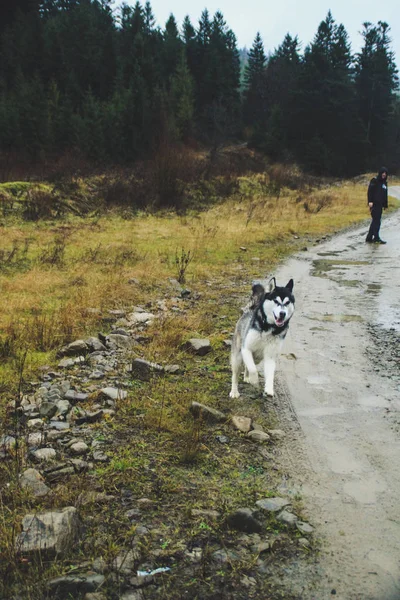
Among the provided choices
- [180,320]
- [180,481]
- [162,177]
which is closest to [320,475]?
[180,481]

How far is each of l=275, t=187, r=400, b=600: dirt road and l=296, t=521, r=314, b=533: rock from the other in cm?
6

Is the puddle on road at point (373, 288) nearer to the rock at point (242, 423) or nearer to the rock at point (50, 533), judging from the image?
the rock at point (242, 423)

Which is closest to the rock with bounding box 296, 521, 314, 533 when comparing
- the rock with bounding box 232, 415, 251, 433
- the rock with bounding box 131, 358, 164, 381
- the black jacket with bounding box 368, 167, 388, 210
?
the rock with bounding box 232, 415, 251, 433

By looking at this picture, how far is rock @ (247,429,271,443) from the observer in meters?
4.05

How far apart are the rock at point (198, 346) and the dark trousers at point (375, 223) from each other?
1065 centimetres

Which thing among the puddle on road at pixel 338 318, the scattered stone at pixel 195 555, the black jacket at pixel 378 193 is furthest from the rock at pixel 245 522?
the black jacket at pixel 378 193

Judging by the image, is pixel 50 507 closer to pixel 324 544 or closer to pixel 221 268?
pixel 324 544

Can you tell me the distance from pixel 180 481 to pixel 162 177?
60.0ft

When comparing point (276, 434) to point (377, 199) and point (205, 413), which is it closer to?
point (205, 413)

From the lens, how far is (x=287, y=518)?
3029 millimetres

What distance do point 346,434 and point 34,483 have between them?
2.66 metres

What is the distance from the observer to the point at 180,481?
342 centimetres

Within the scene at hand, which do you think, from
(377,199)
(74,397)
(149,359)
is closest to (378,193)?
(377,199)

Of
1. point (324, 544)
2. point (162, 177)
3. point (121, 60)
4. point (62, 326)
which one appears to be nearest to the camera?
point (324, 544)
